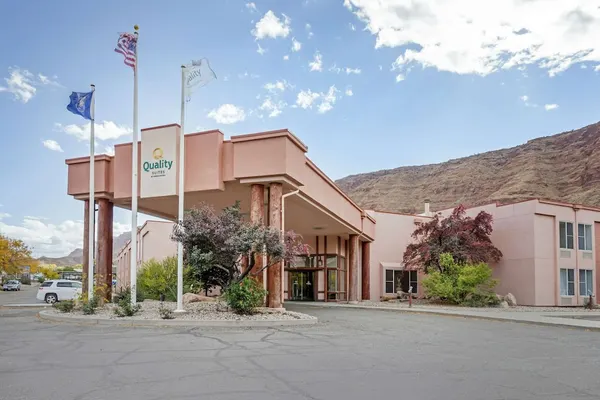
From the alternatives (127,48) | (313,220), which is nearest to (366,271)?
(313,220)

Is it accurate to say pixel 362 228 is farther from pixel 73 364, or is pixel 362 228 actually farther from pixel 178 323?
pixel 73 364

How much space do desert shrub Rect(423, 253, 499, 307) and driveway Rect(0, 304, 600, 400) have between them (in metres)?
14.7

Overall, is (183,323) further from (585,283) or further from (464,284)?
(585,283)

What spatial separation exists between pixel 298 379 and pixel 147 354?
332 centimetres

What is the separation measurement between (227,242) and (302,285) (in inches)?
843

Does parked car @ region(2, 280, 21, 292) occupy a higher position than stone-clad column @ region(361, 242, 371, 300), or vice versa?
stone-clad column @ region(361, 242, 371, 300)

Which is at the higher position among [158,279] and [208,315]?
[158,279]

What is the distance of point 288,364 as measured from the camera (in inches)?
342

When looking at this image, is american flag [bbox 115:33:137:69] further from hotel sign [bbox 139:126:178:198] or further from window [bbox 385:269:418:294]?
window [bbox 385:269:418:294]

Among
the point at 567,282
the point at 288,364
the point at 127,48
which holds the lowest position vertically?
the point at 567,282

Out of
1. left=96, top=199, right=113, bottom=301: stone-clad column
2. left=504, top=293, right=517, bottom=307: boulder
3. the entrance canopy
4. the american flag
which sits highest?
A: the american flag

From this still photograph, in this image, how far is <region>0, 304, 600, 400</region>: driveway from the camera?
6844 millimetres

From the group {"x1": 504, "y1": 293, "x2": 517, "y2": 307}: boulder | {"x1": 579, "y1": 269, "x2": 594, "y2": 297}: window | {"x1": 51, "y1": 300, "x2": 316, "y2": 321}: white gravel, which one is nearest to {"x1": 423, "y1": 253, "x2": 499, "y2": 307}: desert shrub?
{"x1": 504, "y1": 293, "x2": 517, "y2": 307}: boulder

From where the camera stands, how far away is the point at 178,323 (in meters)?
14.2
